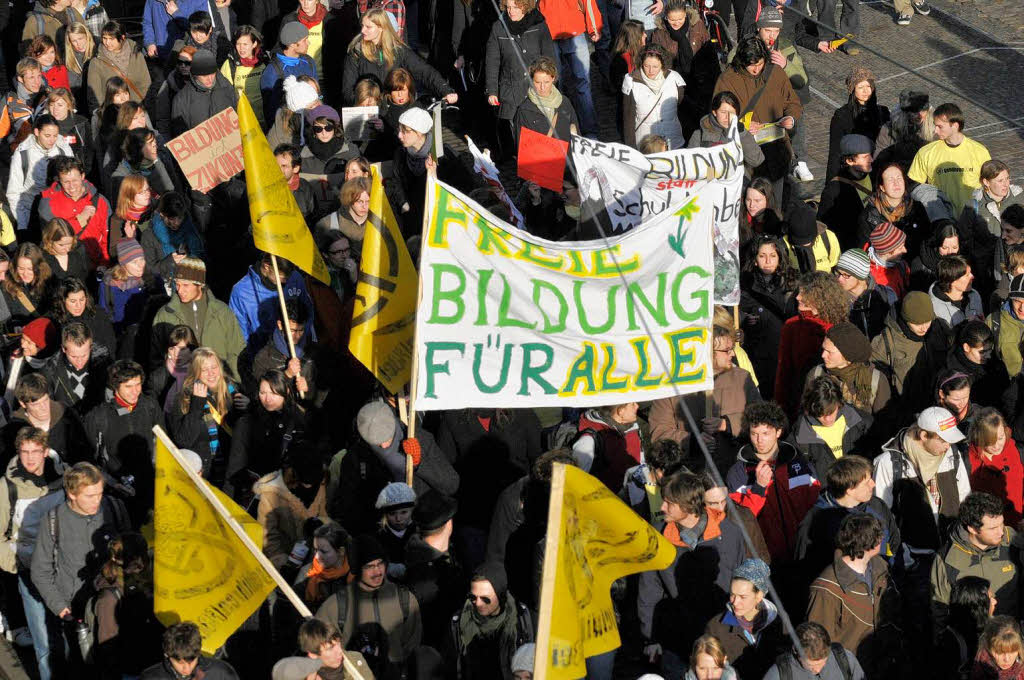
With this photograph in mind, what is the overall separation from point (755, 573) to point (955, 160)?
558 centimetres

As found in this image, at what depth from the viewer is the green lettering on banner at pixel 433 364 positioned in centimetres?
949

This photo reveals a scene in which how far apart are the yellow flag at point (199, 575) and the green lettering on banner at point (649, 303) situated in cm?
235

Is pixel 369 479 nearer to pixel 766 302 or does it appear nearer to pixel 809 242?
pixel 766 302

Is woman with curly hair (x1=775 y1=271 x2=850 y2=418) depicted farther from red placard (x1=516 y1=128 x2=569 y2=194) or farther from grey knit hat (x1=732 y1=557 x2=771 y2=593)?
grey knit hat (x1=732 y1=557 x2=771 y2=593)

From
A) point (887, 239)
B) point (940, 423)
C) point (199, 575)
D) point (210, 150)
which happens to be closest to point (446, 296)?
point (199, 575)

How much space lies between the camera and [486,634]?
8984 millimetres

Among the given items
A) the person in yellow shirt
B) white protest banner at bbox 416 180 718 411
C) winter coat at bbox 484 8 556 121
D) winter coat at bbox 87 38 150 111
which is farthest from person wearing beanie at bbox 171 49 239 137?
white protest banner at bbox 416 180 718 411

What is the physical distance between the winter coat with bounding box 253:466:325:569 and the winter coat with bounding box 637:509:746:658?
72.8 inches

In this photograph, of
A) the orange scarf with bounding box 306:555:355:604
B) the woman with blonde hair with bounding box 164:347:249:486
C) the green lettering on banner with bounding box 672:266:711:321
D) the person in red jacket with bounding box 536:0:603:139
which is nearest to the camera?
the orange scarf with bounding box 306:555:355:604

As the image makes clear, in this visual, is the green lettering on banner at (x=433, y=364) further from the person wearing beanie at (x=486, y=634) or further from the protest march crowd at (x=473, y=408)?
the person wearing beanie at (x=486, y=634)

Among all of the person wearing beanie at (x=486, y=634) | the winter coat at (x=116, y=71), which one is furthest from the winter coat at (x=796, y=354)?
the winter coat at (x=116, y=71)

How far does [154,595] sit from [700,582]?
110 inches

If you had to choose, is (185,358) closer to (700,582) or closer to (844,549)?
(700,582)

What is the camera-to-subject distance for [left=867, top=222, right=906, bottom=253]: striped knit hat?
1249 cm
